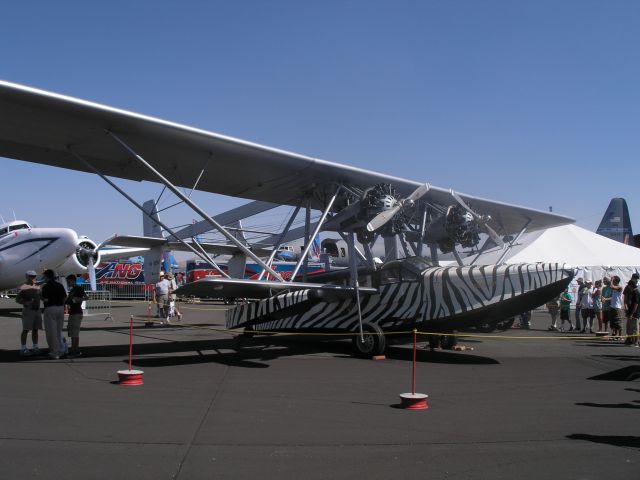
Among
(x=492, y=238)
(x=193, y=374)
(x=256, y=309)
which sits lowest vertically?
(x=193, y=374)

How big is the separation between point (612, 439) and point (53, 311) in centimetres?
949

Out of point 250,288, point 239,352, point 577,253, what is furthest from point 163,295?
point 577,253

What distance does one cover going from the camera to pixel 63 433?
5.44 metres

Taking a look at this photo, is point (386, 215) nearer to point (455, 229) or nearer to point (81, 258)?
point (455, 229)

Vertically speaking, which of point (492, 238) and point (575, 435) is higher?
point (492, 238)

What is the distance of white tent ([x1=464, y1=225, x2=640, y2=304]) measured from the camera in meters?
26.2

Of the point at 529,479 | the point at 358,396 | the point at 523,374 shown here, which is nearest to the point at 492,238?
the point at 523,374

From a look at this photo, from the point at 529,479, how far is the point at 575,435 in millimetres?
1618

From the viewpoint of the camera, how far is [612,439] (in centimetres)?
548

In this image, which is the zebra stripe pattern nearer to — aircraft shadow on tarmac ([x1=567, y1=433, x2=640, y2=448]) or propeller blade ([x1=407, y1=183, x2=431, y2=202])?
propeller blade ([x1=407, y1=183, x2=431, y2=202])

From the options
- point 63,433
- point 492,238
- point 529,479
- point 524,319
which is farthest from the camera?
point 524,319

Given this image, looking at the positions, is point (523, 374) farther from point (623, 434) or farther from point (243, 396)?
point (243, 396)

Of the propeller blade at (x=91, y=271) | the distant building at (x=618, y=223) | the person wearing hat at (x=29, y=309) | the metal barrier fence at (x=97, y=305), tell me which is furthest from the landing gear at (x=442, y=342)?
the distant building at (x=618, y=223)

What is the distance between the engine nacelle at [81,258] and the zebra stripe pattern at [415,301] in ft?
→ 41.3
